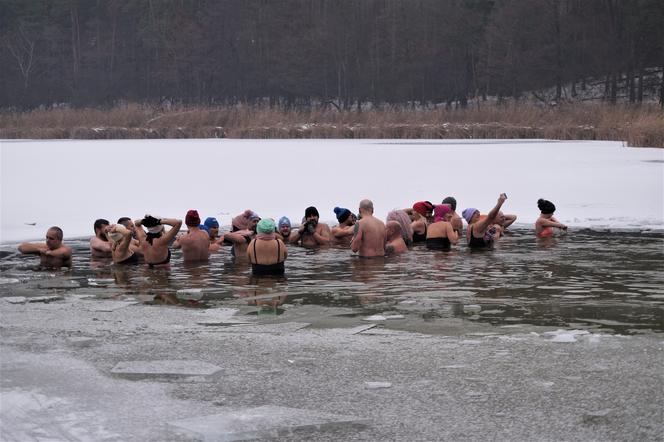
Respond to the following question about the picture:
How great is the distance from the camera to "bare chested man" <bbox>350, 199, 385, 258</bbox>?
43.2 feet

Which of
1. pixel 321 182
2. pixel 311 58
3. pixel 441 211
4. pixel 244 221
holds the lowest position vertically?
pixel 244 221

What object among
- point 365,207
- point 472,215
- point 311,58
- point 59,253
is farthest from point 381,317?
point 311,58

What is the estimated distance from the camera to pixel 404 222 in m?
14.6

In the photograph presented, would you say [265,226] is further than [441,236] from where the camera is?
No

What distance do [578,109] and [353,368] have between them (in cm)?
4052

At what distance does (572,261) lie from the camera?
41.8 feet

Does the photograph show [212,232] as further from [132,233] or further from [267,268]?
[267,268]

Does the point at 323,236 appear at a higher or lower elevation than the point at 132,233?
lower

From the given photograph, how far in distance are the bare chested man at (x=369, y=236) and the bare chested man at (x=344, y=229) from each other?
59.1 inches

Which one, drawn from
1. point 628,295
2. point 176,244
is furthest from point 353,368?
point 176,244

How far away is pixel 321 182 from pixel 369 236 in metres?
9.82

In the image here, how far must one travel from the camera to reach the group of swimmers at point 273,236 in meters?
12.3

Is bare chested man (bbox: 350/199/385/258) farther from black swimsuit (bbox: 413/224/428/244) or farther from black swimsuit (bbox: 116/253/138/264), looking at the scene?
black swimsuit (bbox: 116/253/138/264)

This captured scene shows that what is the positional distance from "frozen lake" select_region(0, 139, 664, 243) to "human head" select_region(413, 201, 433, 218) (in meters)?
2.65
